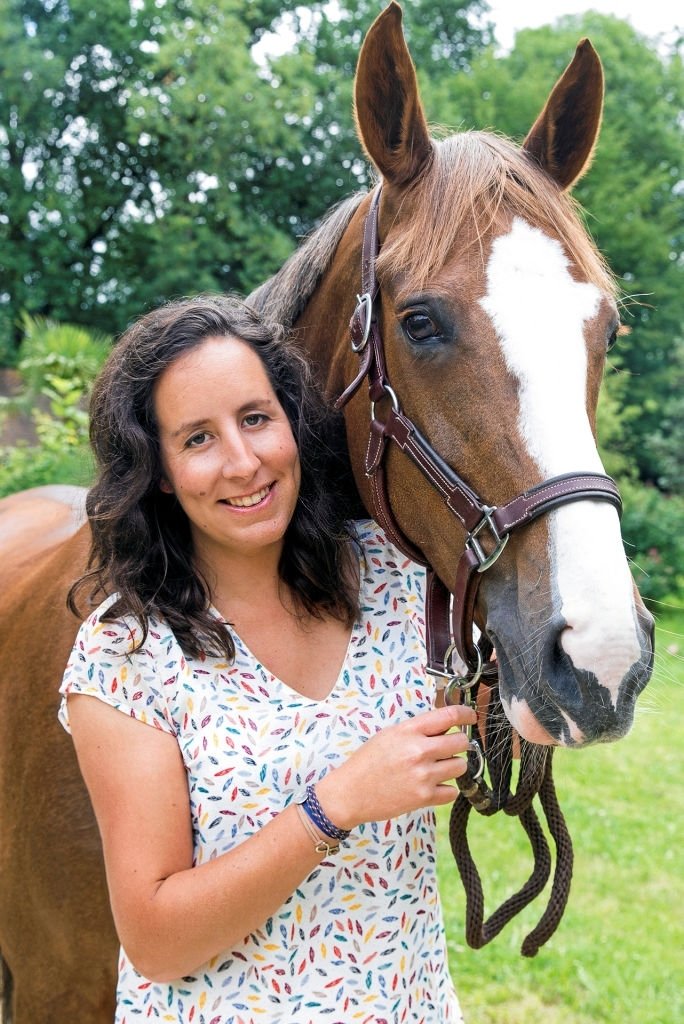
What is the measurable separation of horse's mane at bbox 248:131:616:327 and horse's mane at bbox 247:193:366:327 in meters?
0.36

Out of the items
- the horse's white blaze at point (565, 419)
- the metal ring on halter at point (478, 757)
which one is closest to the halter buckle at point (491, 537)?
the horse's white blaze at point (565, 419)

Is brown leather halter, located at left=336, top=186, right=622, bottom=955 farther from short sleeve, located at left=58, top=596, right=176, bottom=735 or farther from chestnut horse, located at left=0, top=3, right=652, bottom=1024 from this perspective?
short sleeve, located at left=58, top=596, right=176, bottom=735

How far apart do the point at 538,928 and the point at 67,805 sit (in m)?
1.06

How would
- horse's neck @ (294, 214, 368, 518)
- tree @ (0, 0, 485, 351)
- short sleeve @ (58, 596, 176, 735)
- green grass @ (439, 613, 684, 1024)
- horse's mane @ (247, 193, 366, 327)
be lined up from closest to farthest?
short sleeve @ (58, 596, 176, 735), horse's neck @ (294, 214, 368, 518), horse's mane @ (247, 193, 366, 327), green grass @ (439, 613, 684, 1024), tree @ (0, 0, 485, 351)

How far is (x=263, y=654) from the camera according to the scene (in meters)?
1.60

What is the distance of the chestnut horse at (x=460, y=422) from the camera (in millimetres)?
1284

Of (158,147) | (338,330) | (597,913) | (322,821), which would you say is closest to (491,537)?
(322,821)

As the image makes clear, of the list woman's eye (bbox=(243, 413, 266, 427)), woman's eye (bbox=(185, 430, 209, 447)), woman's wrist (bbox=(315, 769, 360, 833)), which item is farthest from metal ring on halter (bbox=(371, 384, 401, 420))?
woman's wrist (bbox=(315, 769, 360, 833))

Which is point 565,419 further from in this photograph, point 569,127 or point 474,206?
point 569,127

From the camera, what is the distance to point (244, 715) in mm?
1495

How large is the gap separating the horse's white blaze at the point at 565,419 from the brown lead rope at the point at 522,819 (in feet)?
1.52

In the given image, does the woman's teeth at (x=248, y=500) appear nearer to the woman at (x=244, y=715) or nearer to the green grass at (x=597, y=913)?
the woman at (x=244, y=715)

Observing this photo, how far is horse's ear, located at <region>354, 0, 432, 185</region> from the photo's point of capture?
5.51 feet

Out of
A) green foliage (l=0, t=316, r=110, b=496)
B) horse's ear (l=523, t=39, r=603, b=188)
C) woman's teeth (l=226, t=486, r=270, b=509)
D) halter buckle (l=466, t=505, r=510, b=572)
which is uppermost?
horse's ear (l=523, t=39, r=603, b=188)
